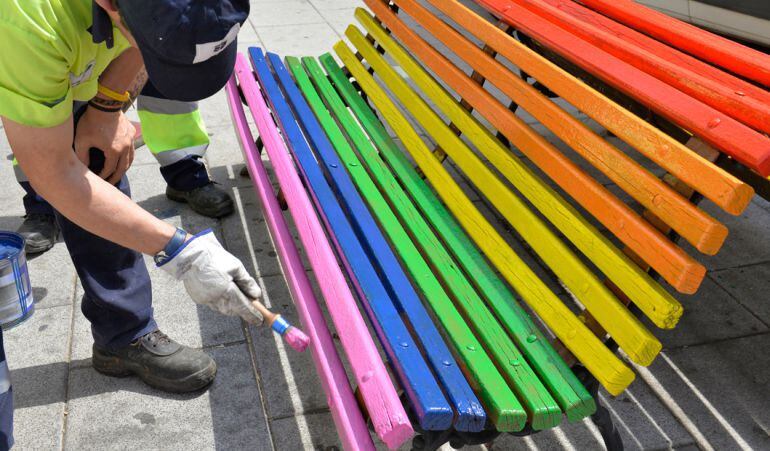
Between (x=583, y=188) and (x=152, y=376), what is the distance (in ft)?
5.31

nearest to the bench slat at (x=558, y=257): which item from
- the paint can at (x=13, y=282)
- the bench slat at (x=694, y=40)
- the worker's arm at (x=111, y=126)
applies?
the bench slat at (x=694, y=40)

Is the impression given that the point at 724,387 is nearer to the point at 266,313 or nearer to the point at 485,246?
the point at 485,246

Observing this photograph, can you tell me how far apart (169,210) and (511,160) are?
1.85 metres

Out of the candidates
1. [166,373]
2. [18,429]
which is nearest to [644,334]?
[166,373]

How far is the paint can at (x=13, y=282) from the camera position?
8.91 feet

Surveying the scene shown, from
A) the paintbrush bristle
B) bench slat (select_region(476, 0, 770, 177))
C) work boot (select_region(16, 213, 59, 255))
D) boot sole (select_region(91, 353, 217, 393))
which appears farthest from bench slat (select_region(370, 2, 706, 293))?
work boot (select_region(16, 213, 59, 255))

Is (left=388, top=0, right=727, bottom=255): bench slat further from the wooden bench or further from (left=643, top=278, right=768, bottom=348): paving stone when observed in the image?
(left=643, top=278, right=768, bottom=348): paving stone

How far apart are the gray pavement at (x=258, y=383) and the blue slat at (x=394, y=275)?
582mm

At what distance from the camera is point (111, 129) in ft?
8.46

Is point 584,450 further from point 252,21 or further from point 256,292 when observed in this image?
point 252,21

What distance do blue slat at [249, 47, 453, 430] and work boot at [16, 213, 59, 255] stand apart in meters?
1.13

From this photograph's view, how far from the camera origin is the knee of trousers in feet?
12.4

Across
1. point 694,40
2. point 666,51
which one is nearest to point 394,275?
point 666,51

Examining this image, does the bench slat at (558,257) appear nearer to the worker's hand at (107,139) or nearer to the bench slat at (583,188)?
the bench slat at (583,188)
